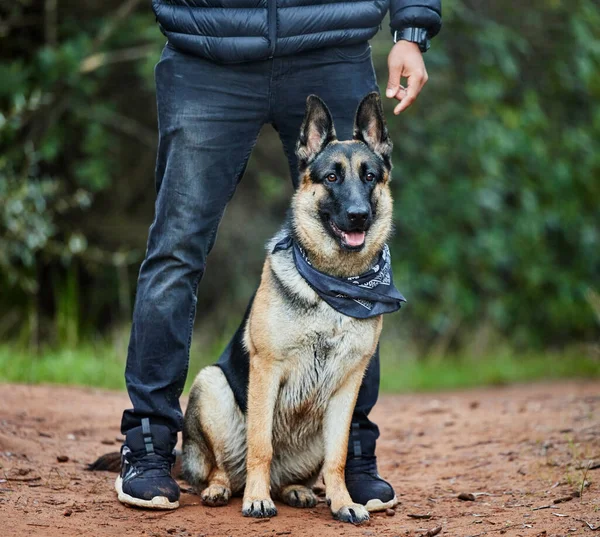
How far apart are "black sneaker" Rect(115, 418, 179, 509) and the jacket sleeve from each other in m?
1.92

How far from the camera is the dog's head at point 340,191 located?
368 cm

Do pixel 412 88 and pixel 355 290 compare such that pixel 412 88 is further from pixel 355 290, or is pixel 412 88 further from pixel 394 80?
pixel 355 290

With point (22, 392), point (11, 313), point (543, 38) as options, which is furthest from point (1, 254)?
point (543, 38)

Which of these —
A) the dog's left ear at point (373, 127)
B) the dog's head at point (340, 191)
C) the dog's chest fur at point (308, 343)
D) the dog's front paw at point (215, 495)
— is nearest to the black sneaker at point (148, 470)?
the dog's front paw at point (215, 495)

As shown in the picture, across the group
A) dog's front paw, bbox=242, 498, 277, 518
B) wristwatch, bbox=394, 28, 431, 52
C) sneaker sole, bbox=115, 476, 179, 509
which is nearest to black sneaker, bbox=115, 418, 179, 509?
sneaker sole, bbox=115, 476, 179, 509

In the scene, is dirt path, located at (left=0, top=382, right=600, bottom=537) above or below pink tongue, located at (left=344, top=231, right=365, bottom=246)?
below

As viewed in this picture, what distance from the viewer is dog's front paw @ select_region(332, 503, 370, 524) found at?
11.3ft

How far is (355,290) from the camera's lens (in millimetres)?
3588

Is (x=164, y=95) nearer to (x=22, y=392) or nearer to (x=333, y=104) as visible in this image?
(x=333, y=104)

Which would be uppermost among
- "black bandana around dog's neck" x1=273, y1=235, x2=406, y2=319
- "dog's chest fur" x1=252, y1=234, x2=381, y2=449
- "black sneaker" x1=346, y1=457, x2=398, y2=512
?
"black bandana around dog's neck" x1=273, y1=235, x2=406, y2=319

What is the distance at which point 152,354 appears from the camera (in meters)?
3.63

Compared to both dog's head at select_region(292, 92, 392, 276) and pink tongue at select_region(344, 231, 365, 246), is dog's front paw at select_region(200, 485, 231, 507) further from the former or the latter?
pink tongue at select_region(344, 231, 365, 246)

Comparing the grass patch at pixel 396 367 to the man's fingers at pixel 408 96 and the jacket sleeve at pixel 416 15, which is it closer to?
the man's fingers at pixel 408 96

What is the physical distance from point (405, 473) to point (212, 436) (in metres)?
1.13
